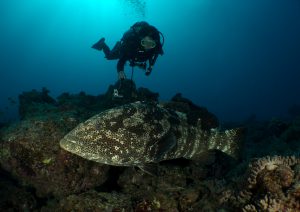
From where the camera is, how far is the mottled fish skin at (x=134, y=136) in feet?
12.6

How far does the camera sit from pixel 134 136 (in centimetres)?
406

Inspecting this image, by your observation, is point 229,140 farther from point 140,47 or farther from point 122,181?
point 140,47

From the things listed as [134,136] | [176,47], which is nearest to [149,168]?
[134,136]

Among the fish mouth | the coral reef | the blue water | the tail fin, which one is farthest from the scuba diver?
the blue water

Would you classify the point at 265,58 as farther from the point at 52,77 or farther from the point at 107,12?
the point at 52,77

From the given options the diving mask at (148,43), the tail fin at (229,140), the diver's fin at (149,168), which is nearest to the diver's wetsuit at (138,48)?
the diving mask at (148,43)

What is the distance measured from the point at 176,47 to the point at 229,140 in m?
151

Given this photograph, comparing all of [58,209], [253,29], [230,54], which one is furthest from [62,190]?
[230,54]

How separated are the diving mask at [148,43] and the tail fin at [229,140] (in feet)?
17.2

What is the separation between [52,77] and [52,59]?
12728mm

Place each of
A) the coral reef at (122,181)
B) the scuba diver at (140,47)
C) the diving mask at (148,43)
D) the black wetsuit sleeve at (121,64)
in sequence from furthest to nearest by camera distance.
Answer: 1. the black wetsuit sleeve at (121,64)
2. the scuba diver at (140,47)
3. the diving mask at (148,43)
4. the coral reef at (122,181)

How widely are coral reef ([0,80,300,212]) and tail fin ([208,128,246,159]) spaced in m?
0.18

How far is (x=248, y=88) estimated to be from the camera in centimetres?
11550

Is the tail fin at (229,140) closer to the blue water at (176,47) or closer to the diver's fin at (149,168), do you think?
the diver's fin at (149,168)
